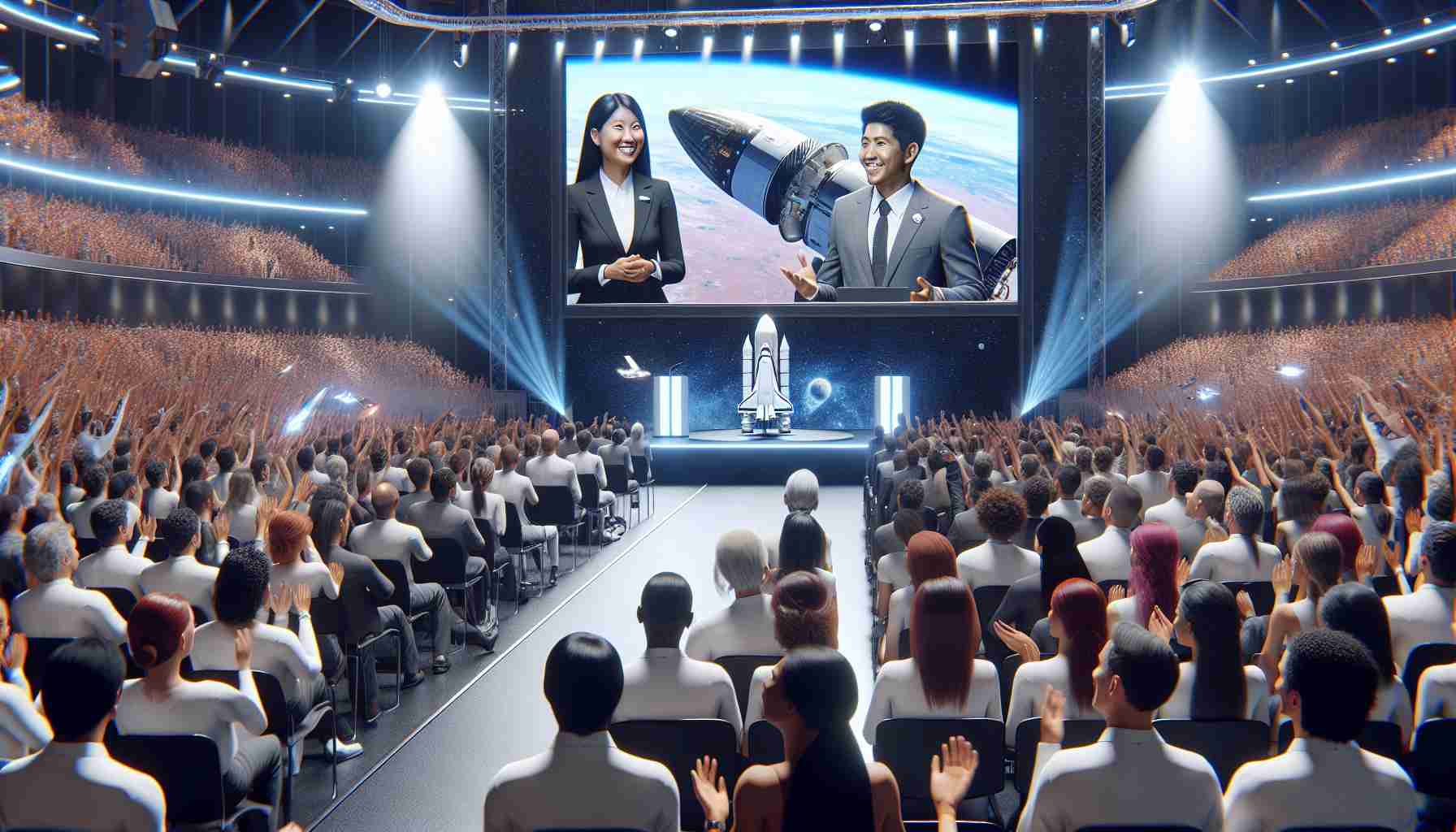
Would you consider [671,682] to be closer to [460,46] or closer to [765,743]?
[765,743]

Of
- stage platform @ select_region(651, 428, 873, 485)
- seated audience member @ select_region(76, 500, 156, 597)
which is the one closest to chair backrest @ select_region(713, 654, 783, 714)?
seated audience member @ select_region(76, 500, 156, 597)

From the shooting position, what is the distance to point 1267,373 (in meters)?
16.6

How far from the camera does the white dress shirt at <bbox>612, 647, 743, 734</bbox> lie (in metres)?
3.33

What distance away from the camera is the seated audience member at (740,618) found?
4066mm

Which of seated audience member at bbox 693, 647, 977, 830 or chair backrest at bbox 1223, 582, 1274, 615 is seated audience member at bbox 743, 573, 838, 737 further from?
chair backrest at bbox 1223, 582, 1274, 615

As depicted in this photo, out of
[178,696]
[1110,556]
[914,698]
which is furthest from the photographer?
[1110,556]


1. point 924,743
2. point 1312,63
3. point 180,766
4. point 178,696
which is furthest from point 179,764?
point 1312,63

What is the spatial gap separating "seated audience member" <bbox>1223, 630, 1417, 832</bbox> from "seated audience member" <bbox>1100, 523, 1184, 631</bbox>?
5.00 feet

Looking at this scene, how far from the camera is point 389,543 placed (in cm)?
587

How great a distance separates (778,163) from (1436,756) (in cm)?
1637

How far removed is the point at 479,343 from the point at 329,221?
3.72 metres

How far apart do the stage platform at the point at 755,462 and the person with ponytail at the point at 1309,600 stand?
1202 cm

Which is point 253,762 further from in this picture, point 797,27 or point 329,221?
point 329,221

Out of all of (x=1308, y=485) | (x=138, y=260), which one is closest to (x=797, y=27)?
(x=138, y=260)
